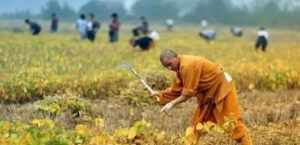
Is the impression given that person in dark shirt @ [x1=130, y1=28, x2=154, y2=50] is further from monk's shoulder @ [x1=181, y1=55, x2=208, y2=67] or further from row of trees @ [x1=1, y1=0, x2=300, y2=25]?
row of trees @ [x1=1, y1=0, x2=300, y2=25]

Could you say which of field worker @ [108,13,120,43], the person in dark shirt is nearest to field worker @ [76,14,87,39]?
field worker @ [108,13,120,43]

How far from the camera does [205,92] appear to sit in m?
10.2

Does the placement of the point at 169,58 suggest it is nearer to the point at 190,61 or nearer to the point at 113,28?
the point at 190,61

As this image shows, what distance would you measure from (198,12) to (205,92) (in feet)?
201

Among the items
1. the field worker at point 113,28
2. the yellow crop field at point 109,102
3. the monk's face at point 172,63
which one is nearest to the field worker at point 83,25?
the field worker at point 113,28

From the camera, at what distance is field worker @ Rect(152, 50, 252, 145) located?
9758 mm

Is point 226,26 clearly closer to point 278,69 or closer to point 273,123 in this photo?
point 278,69

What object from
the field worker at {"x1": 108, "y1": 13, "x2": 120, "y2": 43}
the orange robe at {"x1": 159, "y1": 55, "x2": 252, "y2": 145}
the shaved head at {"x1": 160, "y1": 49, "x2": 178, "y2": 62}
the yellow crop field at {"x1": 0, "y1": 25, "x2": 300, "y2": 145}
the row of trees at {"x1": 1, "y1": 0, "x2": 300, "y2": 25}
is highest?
the shaved head at {"x1": 160, "y1": 49, "x2": 178, "y2": 62}

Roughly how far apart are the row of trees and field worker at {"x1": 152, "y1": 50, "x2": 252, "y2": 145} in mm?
51374

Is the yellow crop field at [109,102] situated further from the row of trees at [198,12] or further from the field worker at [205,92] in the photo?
the row of trees at [198,12]

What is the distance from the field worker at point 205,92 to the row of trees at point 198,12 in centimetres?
5137

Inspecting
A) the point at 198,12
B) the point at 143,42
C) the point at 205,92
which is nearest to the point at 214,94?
the point at 205,92

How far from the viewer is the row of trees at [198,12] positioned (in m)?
63.2

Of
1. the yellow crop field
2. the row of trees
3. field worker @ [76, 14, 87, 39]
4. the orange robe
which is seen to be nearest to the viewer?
the yellow crop field
